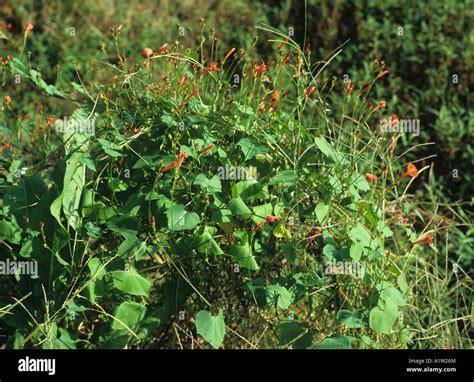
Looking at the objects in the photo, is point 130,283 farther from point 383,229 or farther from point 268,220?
point 383,229

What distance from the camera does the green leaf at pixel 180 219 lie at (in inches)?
114

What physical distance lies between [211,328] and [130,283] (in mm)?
321

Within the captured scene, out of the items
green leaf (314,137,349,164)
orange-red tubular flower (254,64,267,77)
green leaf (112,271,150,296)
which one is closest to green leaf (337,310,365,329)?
green leaf (314,137,349,164)

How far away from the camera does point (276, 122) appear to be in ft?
10.6

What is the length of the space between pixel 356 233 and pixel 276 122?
55cm

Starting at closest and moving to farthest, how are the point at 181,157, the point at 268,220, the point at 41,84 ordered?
the point at 181,157, the point at 268,220, the point at 41,84

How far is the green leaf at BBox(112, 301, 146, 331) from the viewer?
3016 mm

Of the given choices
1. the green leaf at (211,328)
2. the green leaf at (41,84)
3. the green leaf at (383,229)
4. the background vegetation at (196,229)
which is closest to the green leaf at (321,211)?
the background vegetation at (196,229)

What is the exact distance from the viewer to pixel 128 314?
3.03 m

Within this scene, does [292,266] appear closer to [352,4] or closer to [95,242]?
[95,242]

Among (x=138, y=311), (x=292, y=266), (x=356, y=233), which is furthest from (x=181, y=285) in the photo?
(x=356, y=233)

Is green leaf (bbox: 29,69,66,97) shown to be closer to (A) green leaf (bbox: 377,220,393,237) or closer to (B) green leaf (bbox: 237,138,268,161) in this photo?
(B) green leaf (bbox: 237,138,268,161)

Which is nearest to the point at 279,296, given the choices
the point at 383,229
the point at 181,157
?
the point at 383,229

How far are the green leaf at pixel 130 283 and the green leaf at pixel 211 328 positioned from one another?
21cm
